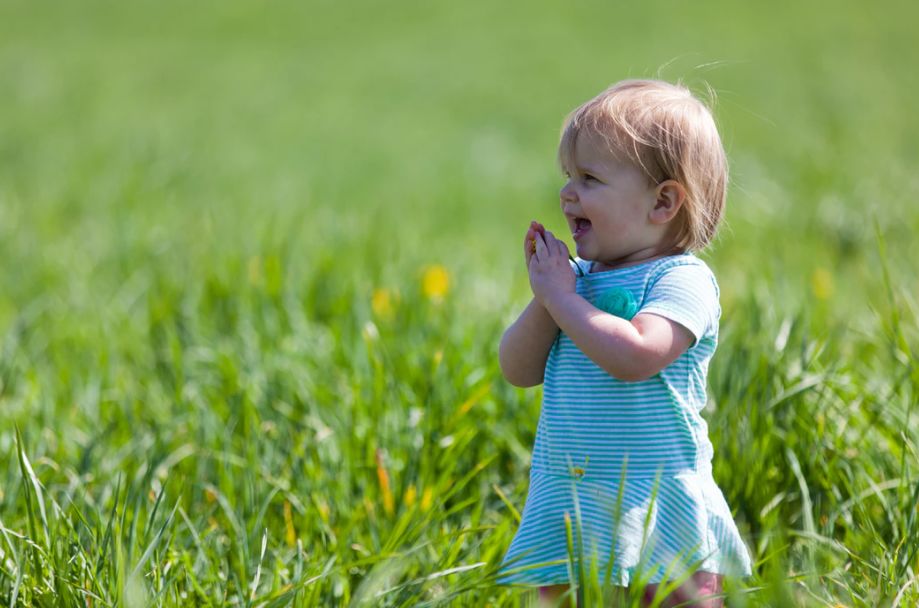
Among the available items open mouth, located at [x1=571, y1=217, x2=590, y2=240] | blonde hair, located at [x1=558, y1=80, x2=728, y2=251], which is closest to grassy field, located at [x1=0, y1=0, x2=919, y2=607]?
blonde hair, located at [x1=558, y1=80, x2=728, y2=251]

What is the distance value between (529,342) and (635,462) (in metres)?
0.28

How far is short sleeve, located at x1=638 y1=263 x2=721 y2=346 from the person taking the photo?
165cm

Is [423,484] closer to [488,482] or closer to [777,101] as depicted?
[488,482]

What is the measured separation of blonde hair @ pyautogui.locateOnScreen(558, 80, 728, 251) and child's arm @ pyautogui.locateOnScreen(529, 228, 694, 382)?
22cm

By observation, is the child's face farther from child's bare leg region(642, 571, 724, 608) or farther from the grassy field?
child's bare leg region(642, 571, 724, 608)

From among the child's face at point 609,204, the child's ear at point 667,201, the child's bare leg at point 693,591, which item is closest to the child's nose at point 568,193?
the child's face at point 609,204

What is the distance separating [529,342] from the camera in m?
1.81

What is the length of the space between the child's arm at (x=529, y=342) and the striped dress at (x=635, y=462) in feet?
0.19

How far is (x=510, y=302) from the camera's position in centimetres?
348

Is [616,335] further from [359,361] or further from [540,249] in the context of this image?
[359,361]

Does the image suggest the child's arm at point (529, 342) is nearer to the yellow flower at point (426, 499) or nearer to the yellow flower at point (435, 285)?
the yellow flower at point (426, 499)

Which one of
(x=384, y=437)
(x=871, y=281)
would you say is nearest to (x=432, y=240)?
(x=871, y=281)

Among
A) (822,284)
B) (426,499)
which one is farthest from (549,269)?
(822,284)

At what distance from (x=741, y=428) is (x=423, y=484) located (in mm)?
715
